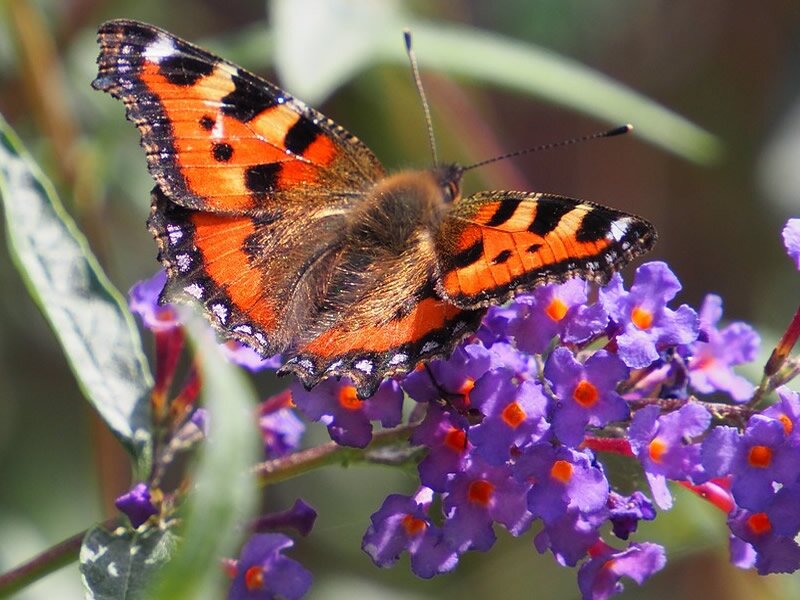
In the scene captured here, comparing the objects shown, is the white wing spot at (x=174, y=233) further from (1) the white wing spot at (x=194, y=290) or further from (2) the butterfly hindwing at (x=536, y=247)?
(2) the butterfly hindwing at (x=536, y=247)

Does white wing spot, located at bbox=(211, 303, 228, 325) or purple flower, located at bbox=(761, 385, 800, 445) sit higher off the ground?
purple flower, located at bbox=(761, 385, 800, 445)

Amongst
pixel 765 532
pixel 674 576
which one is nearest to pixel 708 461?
pixel 765 532

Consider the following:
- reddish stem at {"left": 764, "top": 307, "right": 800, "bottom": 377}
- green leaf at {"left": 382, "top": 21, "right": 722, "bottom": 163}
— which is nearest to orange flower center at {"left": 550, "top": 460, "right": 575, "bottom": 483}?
reddish stem at {"left": 764, "top": 307, "right": 800, "bottom": 377}

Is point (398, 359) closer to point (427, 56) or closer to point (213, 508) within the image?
point (213, 508)

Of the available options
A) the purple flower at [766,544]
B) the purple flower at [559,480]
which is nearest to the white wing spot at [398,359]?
the purple flower at [559,480]

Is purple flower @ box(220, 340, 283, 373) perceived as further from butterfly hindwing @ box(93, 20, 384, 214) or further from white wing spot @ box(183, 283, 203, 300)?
butterfly hindwing @ box(93, 20, 384, 214)

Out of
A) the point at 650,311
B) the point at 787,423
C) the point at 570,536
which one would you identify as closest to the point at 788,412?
the point at 787,423
